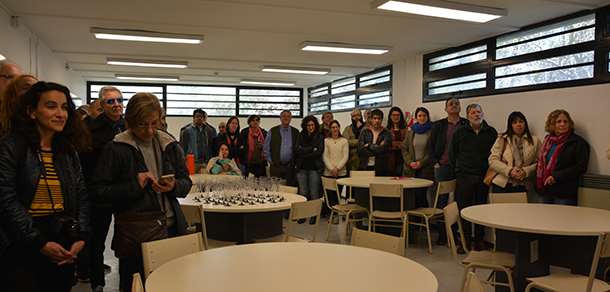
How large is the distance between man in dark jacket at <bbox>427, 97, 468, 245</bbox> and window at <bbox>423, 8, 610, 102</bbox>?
64cm

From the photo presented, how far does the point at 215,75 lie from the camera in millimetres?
10203

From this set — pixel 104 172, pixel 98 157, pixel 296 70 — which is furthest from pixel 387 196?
pixel 296 70

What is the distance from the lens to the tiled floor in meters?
3.80

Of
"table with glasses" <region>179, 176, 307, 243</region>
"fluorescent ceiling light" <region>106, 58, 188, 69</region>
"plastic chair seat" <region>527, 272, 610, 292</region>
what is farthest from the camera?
"fluorescent ceiling light" <region>106, 58, 188, 69</region>

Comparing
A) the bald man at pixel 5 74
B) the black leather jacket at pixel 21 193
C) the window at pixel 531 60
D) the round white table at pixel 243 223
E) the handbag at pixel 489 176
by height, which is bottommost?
the round white table at pixel 243 223

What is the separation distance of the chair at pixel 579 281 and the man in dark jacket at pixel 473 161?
8.08 ft

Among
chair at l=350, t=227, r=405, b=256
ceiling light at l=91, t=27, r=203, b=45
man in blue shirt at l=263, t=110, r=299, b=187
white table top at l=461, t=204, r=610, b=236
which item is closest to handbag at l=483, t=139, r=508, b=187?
white table top at l=461, t=204, r=610, b=236

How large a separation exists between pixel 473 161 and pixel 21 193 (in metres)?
4.80

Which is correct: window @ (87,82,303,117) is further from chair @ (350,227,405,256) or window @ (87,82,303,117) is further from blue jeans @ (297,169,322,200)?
chair @ (350,227,405,256)

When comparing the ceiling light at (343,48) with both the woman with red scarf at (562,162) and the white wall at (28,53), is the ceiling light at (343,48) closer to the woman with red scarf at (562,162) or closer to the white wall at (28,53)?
the woman with red scarf at (562,162)

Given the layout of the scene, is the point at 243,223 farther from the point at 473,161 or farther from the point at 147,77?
the point at 147,77

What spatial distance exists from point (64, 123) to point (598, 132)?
5.15 m

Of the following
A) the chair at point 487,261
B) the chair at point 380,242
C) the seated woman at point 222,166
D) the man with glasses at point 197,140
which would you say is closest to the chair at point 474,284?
the chair at point 380,242

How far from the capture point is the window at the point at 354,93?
28.3 ft
